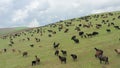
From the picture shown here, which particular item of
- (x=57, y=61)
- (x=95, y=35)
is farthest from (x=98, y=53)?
(x=95, y=35)

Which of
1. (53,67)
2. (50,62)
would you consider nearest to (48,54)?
(50,62)

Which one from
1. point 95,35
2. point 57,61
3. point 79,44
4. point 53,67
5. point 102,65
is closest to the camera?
point 102,65

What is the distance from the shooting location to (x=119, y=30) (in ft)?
162

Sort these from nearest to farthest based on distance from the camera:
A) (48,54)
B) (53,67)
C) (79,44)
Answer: (53,67)
(48,54)
(79,44)

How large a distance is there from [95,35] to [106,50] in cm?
1350

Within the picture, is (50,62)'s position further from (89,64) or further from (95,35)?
(95,35)

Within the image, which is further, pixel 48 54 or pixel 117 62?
pixel 48 54

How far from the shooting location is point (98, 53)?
3148 centimetres

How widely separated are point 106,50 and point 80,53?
3339mm

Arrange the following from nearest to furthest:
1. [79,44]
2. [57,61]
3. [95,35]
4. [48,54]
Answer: [57,61] < [48,54] < [79,44] < [95,35]

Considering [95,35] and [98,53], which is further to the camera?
[95,35]

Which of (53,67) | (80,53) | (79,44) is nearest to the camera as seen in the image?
(53,67)

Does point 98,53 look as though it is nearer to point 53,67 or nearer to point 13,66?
point 53,67

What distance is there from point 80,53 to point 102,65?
7267 millimetres
